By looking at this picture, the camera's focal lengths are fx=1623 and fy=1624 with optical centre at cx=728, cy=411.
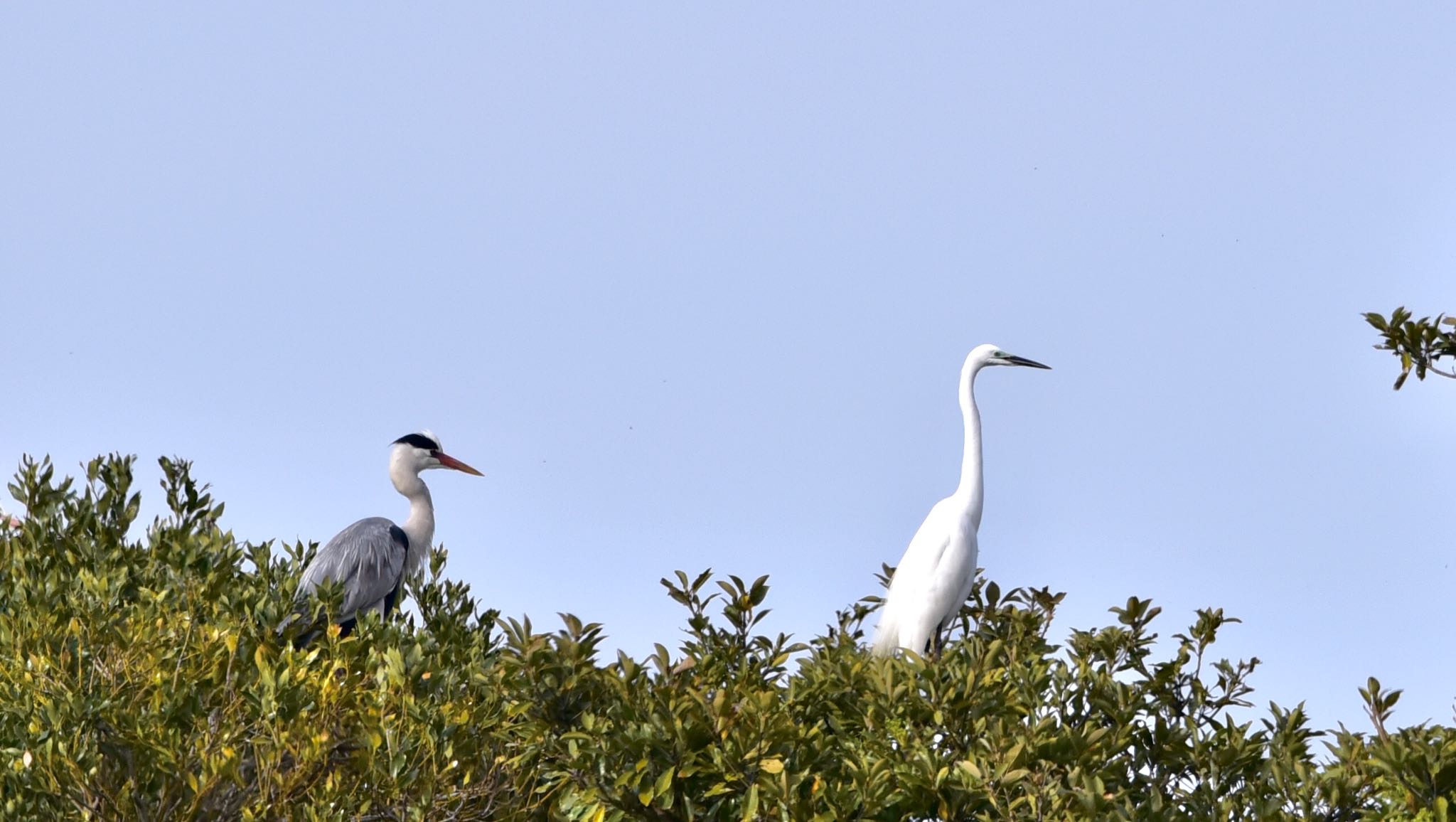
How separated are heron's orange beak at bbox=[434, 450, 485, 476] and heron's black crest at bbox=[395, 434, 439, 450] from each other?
66mm

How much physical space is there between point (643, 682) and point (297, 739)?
1.42 m

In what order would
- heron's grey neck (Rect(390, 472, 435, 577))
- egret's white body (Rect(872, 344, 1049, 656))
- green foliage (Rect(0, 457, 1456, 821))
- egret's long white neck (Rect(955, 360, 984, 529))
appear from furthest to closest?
heron's grey neck (Rect(390, 472, 435, 577)) < egret's long white neck (Rect(955, 360, 984, 529)) < egret's white body (Rect(872, 344, 1049, 656)) < green foliage (Rect(0, 457, 1456, 821))

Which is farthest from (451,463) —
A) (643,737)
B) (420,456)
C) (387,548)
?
(643,737)

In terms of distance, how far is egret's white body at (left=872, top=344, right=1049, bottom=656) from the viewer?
37.4ft

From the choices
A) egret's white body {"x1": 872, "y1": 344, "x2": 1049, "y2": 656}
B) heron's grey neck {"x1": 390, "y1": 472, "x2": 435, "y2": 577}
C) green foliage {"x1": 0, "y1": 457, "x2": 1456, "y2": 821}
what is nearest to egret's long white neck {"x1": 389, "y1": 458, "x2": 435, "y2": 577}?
heron's grey neck {"x1": 390, "y1": 472, "x2": 435, "y2": 577}

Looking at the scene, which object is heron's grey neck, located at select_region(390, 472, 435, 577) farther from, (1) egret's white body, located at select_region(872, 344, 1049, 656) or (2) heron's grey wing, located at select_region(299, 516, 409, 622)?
(1) egret's white body, located at select_region(872, 344, 1049, 656)

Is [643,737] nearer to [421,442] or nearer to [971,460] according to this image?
[971,460]

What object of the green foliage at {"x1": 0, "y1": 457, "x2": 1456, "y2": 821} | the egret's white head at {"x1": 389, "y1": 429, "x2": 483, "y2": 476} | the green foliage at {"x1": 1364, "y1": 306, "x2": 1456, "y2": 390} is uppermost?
the egret's white head at {"x1": 389, "y1": 429, "x2": 483, "y2": 476}

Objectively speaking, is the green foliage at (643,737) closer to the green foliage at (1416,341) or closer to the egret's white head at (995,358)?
the green foliage at (1416,341)

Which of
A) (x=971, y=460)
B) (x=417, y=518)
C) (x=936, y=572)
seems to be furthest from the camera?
(x=417, y=518)

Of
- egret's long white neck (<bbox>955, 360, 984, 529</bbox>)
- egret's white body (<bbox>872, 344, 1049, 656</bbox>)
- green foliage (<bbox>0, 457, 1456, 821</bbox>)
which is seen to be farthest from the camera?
egret's long white neck (<bbox>955, 360, 984, 529</bbox>)

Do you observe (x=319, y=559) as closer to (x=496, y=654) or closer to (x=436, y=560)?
(x=436, y=560)

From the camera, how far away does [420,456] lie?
14.6 metres

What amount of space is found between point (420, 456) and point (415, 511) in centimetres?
57
